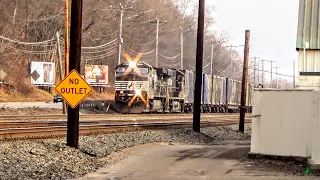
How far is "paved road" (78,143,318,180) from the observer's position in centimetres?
1239

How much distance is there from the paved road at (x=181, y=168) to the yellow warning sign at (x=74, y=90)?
Answer: 7.43 feet

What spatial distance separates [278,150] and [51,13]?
171ft

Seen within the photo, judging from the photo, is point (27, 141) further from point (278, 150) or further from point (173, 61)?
point (173, 61)

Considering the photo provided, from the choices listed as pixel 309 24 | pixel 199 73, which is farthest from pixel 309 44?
pixel 199 73

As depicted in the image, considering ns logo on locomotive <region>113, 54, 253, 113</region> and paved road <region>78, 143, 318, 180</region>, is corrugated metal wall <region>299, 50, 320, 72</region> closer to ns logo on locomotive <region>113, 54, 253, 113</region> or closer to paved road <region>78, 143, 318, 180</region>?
paved road <region>78, 143, 318, 180</region>

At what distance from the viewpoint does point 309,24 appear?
1816 centimetres

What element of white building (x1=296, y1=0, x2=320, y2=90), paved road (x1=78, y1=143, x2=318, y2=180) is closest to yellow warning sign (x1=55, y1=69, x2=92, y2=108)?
paved road (x1=78, y1=143, x2=318, y2=180)

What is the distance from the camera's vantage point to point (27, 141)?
15492 millimetres

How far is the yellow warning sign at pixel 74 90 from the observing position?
15352mm

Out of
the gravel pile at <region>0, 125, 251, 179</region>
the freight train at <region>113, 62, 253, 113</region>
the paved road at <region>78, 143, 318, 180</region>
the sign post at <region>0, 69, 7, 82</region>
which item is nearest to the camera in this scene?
the gravel pile at <region>0, 125, 251, 179</region>

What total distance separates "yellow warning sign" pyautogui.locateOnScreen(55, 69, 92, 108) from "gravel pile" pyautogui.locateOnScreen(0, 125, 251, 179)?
140cm

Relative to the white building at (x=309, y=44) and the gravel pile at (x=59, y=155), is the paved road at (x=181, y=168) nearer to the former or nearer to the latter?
the gravel pile at (x=59, y=155)

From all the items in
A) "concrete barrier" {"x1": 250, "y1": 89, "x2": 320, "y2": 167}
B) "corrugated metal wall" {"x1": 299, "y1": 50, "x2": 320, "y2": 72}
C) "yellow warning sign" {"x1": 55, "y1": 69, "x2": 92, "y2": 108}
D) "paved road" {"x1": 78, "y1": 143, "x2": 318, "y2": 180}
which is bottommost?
"paved road" {"x1": 78, "y1": 143, "x2": 318, "y2": 180}

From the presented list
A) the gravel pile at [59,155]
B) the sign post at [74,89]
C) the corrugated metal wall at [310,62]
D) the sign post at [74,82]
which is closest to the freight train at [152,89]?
the gravel pile at [59,155]
